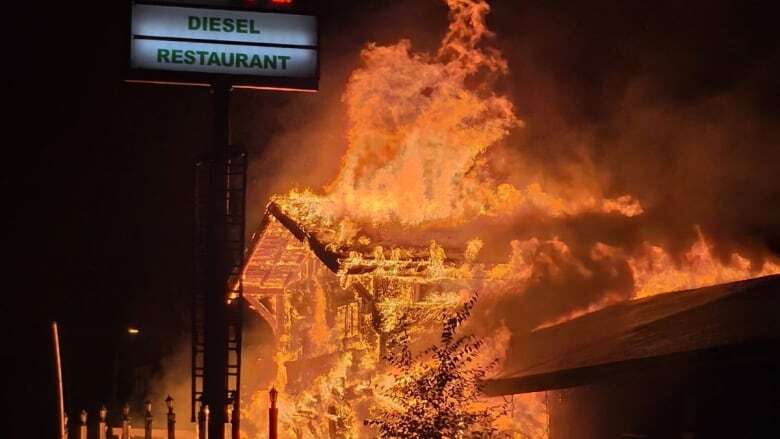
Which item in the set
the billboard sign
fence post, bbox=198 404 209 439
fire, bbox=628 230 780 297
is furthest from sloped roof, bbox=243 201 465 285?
fire, bbox=628 230 780 297

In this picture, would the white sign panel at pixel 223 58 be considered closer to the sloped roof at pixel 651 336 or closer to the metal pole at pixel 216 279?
the metal pole at pixel 216 279

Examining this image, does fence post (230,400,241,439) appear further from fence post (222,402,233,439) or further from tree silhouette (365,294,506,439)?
tree silhouette (365,294,506,439)

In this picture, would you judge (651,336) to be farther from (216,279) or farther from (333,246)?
(216,279)

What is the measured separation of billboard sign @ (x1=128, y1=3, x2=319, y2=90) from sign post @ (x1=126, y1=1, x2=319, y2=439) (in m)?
0.03

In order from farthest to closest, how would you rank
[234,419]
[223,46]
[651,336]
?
1. [223,46]
2. [234,419]
3. [651,336]

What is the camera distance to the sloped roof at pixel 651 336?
17.7m

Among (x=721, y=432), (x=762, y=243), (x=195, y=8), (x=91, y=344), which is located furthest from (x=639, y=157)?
(x=91, y=344)

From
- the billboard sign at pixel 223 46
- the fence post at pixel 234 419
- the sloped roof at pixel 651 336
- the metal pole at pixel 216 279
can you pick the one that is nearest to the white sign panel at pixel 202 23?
the billboard sign at pixel 223 46

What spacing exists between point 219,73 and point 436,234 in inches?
282

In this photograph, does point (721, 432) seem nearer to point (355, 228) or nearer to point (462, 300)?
point (462, 300)

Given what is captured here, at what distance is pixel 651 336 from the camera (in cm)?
2067

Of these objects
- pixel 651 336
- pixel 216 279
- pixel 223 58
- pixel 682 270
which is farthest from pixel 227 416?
pixel 651 336

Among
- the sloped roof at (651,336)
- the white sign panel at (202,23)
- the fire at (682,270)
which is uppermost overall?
the white sign panel at (202,23)

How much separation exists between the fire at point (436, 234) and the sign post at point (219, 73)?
152 centimetres
